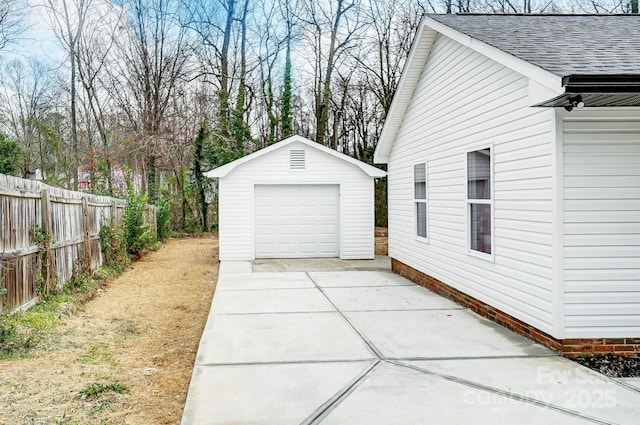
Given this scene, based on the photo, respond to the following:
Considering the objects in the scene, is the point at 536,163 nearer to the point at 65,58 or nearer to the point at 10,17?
the point at 10,17

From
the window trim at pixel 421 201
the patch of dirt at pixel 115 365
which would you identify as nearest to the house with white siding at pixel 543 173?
the window trim at pixel 421 201

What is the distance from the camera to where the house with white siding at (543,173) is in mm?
4875

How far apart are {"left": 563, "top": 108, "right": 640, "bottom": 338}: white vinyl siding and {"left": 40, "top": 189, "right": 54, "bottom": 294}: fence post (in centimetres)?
673

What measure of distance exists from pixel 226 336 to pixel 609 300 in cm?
403

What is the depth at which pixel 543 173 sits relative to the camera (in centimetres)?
514

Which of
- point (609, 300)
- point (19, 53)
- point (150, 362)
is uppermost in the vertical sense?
point (19, 53)

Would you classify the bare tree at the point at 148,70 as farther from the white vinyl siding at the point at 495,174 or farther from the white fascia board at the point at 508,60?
the white fascia board at the point at 508,60

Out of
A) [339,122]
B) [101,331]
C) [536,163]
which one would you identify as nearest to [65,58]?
[339,122]

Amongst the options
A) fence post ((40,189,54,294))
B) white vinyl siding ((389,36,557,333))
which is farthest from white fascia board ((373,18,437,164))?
fence post ((40,189,54,294))

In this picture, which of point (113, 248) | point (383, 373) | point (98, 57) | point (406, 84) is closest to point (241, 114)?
point (98, 57)

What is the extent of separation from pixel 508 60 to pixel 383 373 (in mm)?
3536

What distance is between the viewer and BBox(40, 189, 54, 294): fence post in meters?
7.18

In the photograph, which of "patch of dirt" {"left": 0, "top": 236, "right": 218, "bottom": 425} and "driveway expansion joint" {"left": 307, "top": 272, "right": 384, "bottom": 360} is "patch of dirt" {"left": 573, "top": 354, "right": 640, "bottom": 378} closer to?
"driveway expansion joint" {"left": 307, "top": 272, "right": 384, "bottom": 360}

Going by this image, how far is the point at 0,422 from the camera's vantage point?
139 inches
